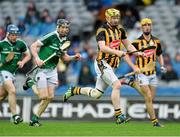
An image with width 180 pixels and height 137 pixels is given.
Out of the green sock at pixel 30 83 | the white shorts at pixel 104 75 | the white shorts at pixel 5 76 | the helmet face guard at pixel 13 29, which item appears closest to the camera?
the white shorts at pixel 104 75

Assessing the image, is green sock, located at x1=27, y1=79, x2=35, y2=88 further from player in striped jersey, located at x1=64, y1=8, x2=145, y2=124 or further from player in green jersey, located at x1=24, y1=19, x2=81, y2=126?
player in striped jersey, located at x1=64, y1=8, x2=145, y2=124

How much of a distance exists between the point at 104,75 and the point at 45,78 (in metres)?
1.35

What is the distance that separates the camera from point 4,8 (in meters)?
26.8

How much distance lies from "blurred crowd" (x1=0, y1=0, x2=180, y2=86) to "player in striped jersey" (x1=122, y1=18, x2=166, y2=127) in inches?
167

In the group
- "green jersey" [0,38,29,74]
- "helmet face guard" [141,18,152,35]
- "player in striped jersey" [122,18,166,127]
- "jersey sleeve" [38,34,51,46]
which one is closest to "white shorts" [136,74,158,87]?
"player in striped jersey" [122,18,166,127]

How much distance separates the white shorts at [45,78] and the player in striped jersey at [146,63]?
1.59 meters

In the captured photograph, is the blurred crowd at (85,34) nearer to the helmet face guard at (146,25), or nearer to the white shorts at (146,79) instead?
the white shorts at (146,79)

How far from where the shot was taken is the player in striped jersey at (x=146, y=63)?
17.3 metres

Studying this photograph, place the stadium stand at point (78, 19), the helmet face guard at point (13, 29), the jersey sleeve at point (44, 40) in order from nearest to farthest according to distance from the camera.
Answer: the jersey sleeve at point (44, 40), the helmet face guard at point (13, 29), the stadium stand at point (78, 19)

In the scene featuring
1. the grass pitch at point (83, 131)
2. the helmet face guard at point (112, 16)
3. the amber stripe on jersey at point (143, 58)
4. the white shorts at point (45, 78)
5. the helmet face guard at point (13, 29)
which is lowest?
the grass pitch at point (83, 131)

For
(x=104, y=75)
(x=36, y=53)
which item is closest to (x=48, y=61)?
(x=36, y=53)

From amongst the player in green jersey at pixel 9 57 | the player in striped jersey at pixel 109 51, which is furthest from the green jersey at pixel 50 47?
the player in striped jersey at pixel 109 51

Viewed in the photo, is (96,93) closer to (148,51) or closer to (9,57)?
(148,51)

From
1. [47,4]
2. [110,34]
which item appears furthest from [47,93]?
[47,4]
